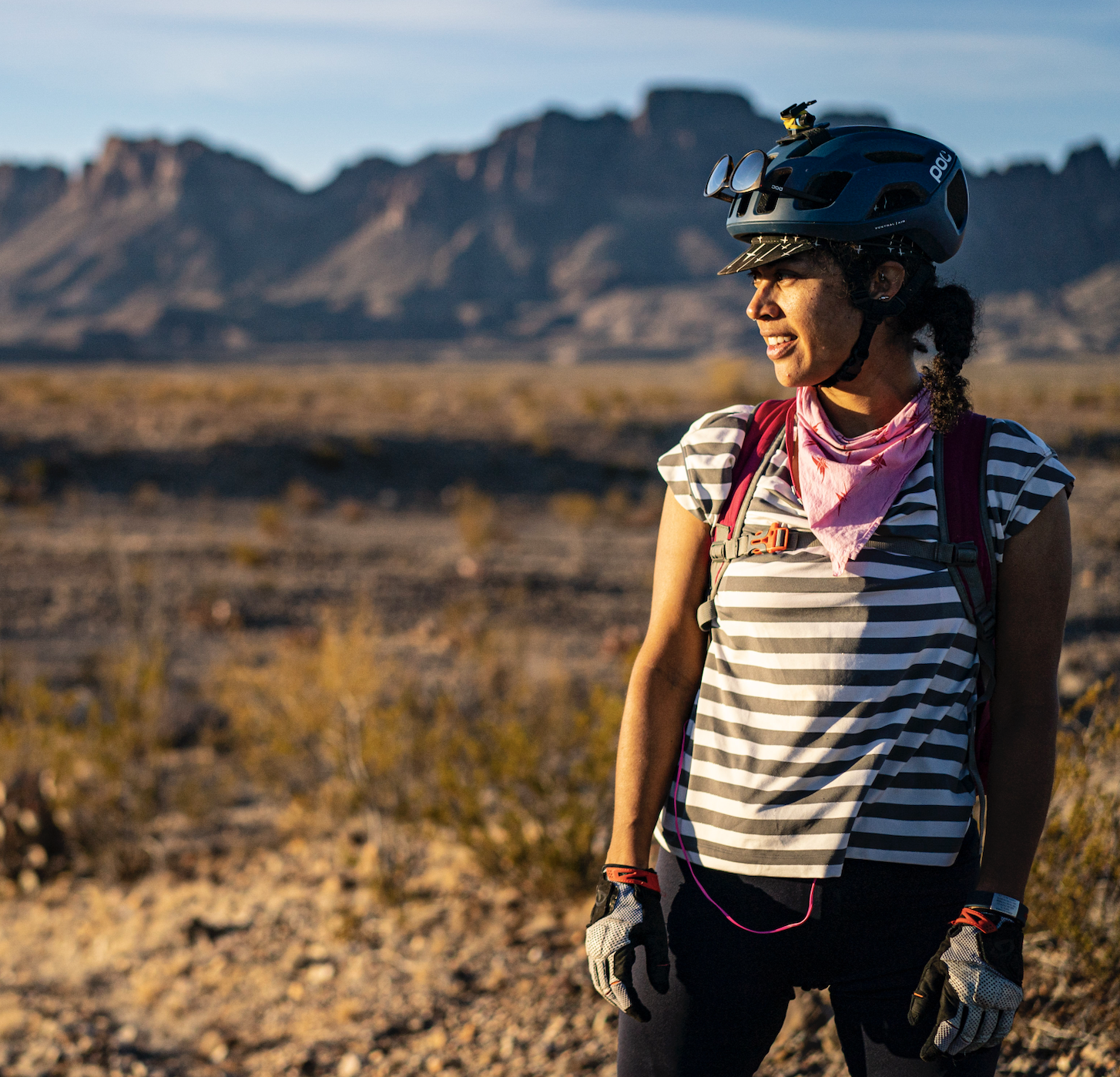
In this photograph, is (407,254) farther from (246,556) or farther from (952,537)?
(952,537)

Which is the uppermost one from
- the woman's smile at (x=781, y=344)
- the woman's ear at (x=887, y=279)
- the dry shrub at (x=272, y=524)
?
the woman's ear at (x=887, y=279)

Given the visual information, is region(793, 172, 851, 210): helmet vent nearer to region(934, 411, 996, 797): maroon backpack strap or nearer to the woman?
the woman

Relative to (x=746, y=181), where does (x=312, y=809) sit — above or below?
below

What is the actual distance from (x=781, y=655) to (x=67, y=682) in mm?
7921

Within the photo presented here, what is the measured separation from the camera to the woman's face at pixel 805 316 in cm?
161

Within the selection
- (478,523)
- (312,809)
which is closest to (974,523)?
(312,809)

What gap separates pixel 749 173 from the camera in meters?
1.78

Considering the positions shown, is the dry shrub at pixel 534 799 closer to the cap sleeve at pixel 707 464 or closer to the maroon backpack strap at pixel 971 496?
the cap sleeve at pixel 707 464

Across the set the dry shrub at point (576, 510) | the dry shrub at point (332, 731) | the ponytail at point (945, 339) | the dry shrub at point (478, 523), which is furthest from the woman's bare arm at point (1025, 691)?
the dry shrub at point (576, 510)

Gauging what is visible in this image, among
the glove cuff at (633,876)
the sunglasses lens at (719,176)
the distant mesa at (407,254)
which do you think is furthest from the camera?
the distant mesa at (407,254)

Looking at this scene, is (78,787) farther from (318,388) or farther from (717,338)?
(717,338)

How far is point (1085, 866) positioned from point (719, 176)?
205cm

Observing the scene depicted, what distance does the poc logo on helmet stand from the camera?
1.77 meters

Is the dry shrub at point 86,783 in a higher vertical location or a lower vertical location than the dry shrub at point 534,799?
lower
